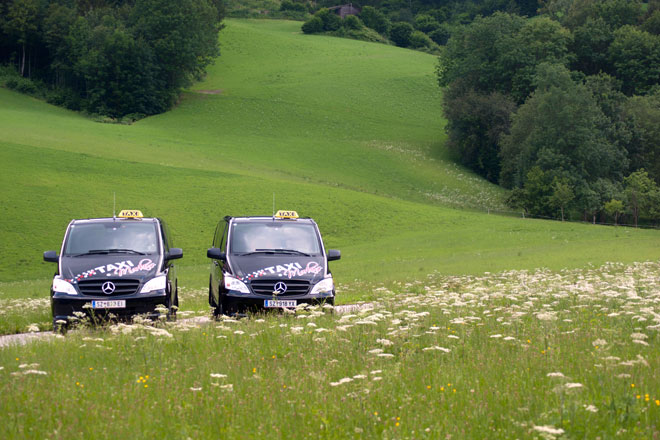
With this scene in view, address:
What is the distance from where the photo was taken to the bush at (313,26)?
498 ft

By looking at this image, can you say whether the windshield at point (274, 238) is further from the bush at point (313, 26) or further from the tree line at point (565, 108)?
the bush at point (313, 26)

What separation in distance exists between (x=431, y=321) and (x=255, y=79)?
107 m

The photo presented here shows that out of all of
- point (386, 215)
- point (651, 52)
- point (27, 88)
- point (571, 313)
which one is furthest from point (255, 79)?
point (571, 313)

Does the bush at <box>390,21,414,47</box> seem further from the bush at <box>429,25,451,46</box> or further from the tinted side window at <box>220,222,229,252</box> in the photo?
the tinted side window at <box>220,222,229,252</box>

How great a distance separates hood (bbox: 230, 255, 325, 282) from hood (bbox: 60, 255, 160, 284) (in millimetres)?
1783

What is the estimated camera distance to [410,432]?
6.56 m

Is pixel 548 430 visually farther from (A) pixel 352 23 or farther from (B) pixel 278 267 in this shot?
(A) pixel 352 23

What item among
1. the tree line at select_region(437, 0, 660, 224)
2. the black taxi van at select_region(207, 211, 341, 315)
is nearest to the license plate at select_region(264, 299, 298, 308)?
the black taxi van at select_region(207, 211, 341, 315)

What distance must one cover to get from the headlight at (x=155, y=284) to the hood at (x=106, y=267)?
5.8 inches

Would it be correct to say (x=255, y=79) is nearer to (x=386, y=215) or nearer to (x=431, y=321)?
(x=386, y=215)

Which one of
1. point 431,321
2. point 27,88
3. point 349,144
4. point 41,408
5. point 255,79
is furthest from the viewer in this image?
point 255,79

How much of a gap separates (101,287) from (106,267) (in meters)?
0.46

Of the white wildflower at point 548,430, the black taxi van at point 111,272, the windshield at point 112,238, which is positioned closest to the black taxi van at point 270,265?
the black taxi van at point 111,272

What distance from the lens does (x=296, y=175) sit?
69125 millimetres
